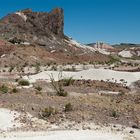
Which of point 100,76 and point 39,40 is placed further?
point 39,40

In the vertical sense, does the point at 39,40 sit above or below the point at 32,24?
below

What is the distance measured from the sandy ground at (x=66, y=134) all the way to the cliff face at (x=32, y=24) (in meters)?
67.0

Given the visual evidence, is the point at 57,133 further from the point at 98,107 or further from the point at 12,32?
the point at 12,32

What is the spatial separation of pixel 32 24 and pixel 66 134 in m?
74.9

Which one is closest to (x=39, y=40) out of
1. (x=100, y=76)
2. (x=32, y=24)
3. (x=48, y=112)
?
(x=32, y=24)

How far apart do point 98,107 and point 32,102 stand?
11.9 feet

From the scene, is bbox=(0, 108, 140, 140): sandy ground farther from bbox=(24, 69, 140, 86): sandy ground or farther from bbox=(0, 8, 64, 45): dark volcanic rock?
bbox=(0, 8, 64, 45): dark volcanic rock

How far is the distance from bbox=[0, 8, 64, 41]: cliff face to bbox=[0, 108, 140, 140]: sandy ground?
67.0m

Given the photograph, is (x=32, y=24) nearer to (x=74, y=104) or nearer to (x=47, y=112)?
(x=74, y=104)

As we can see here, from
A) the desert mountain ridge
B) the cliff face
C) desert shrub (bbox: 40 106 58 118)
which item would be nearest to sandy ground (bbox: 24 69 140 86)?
desert shrub (bbox: 40 106 58 118)

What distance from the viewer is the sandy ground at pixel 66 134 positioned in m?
17.4

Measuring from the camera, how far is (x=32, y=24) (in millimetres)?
91438

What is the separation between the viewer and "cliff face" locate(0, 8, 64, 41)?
290ft

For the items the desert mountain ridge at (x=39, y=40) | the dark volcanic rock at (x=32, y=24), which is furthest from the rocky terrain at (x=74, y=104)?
the dark volcanic rock at (x=32, y=24)
